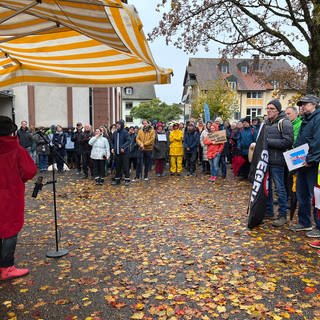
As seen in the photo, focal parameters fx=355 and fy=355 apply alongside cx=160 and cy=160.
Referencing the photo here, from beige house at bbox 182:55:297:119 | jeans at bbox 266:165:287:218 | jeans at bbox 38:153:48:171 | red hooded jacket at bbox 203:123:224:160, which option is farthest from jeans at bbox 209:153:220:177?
beige house at bbox 182:55:297:119

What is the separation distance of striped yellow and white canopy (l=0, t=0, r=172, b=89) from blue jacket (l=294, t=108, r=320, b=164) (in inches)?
103

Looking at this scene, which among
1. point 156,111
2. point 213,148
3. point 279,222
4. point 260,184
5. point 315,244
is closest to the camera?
point 315,244

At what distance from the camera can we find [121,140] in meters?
11.8

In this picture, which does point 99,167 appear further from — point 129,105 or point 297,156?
point 129,105

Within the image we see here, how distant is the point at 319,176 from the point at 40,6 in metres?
4.38

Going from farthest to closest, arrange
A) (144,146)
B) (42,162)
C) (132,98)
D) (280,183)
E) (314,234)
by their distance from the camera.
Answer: (132,98) → (42,162) → (144,146) → (280,183) → (314,234)

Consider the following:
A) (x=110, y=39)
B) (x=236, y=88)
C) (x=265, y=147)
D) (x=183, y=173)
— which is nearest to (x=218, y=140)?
(x=183, y=173)

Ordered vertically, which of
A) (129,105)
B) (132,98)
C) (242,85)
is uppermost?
(242,85)

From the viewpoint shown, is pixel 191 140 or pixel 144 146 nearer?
pixel 144 146

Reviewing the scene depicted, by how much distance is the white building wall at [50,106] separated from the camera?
2439cm

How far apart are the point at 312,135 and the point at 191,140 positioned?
7734 mm

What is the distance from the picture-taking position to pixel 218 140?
11.8m

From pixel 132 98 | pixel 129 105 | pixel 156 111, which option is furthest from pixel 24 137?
pixel 129 105

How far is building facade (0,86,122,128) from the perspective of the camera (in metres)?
23.6
